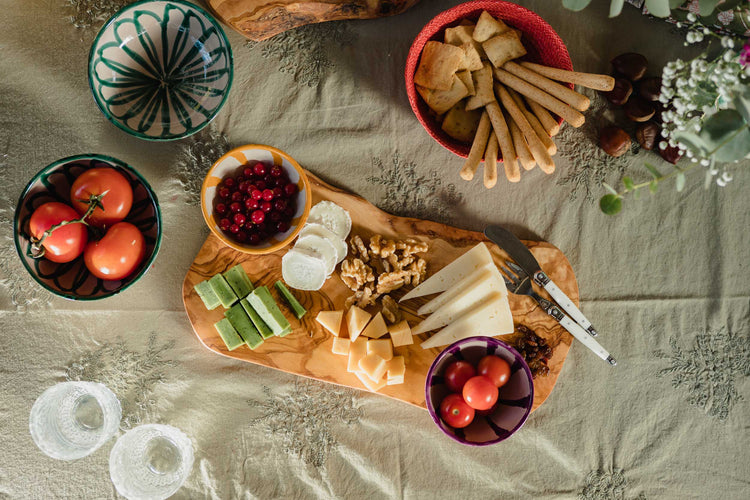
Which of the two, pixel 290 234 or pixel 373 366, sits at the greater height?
pixel 290 234

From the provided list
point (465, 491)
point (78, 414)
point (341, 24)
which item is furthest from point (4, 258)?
point (465, 491)

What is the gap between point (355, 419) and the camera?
1357 mm

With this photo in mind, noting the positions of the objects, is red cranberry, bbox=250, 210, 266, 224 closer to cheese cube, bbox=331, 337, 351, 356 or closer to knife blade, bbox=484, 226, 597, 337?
cheese cube, bbox=331, 337, 351, 356

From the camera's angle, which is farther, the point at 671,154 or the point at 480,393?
the point at 671,154

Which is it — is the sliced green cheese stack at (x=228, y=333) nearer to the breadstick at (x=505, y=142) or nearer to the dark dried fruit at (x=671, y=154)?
the breadstick at (x=505, y=142)

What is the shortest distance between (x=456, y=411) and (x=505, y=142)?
2.01 ft

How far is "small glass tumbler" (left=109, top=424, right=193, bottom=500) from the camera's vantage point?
1297 mm

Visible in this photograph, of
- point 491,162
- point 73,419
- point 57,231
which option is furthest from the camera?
point 73,419

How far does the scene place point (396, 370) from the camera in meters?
1.26

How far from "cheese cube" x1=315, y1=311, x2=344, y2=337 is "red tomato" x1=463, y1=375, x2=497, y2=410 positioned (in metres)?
0.33

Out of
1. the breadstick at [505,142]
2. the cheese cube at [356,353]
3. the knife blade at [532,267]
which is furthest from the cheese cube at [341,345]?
the breadstick at [505,142]

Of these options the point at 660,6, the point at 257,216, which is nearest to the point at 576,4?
the point at 660,6

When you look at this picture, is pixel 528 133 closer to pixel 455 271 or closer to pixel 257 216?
pixel 455 271

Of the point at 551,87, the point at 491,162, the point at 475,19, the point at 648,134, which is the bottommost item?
the point at 648,134
